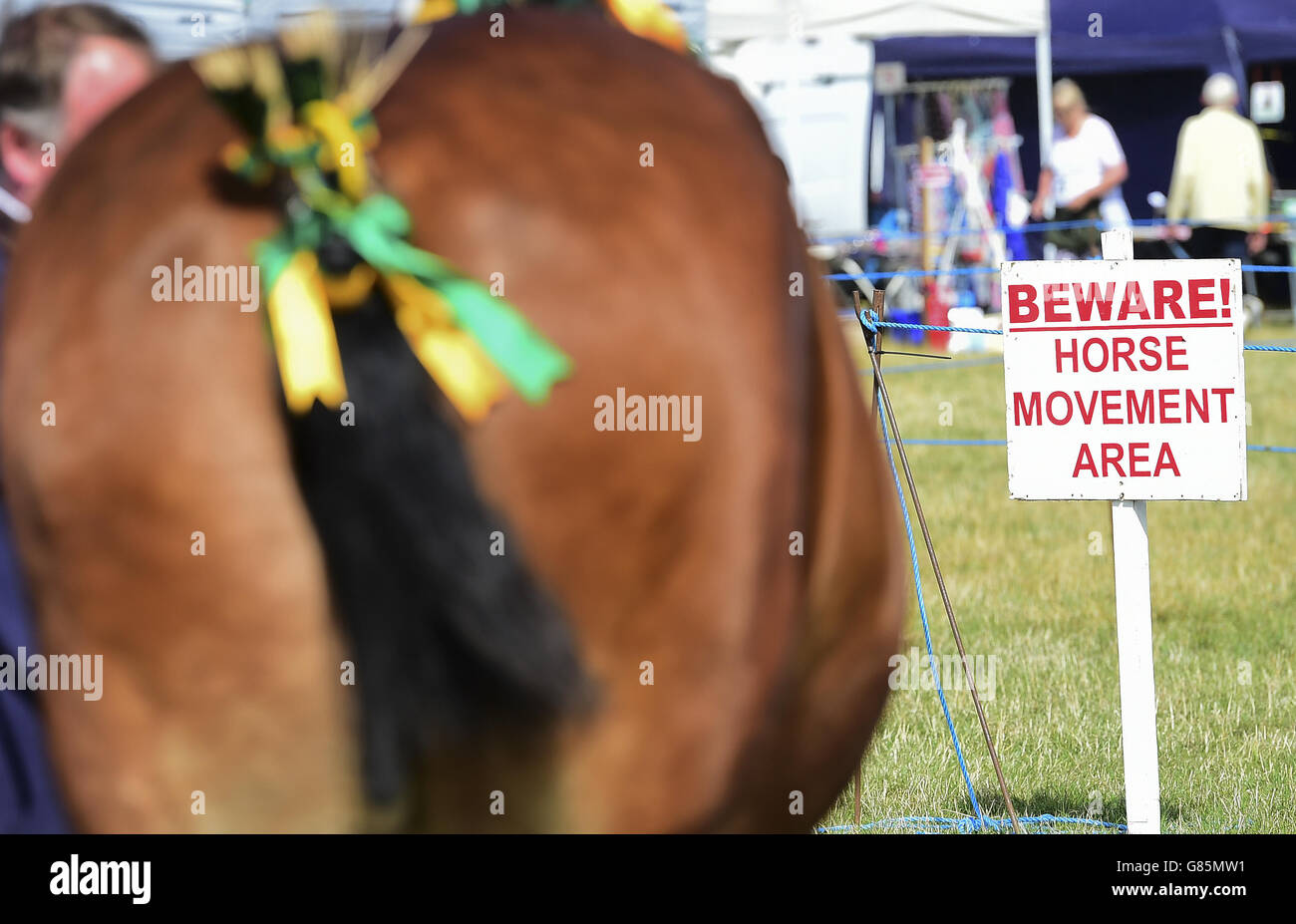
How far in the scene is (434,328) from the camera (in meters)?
1.43

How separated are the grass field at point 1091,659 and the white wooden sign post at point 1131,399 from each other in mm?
712

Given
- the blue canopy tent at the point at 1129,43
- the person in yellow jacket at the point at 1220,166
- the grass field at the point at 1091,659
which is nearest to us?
the grass field at the point at 1091,659

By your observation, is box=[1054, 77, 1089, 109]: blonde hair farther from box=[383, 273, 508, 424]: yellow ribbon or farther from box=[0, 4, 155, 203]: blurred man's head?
box=[383, 273, 508, 424]: yellow ribbon

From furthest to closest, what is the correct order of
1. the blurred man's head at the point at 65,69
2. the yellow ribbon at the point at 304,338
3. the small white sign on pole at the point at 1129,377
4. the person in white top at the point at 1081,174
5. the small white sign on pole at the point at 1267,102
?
the small white sign on pole at the point at 1267,102 < the person in white top at the point at 1081,174 < the small white sign on pole at the point at 1129,377 < the blurred man's head at the point at 65,69 < the yellow ribbon at the point at 304,338

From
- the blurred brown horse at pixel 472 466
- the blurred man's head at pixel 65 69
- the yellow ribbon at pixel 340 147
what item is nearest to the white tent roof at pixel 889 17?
the blurred man's head at pixel 65 69

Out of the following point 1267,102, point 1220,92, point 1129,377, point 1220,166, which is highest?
point 1267,102

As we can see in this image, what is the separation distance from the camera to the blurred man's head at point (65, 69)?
79.6 inches

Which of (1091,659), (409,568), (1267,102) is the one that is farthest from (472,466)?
(1267,102)

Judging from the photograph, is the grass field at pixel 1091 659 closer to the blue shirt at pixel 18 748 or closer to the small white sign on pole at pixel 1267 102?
the blue shirt at pixel 18 748

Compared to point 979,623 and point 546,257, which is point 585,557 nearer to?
point 546,257

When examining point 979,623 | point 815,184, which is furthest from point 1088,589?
point 815,184

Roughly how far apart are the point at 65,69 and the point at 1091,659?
13.7 ft

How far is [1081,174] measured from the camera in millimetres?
12734

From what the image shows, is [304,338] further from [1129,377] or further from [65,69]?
[1129,377]
